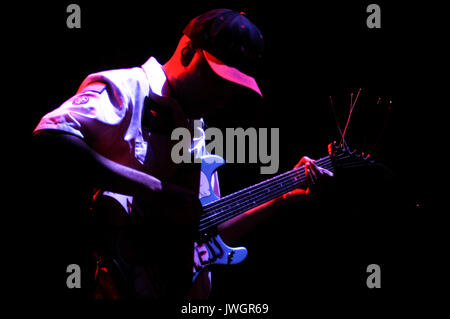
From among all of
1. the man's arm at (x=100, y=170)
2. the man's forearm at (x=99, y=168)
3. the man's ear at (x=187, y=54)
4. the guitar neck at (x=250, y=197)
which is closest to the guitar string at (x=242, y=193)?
the guitar neck at (x=250, y=197)

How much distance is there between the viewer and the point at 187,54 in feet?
5.23

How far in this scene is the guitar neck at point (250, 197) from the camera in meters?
1.60

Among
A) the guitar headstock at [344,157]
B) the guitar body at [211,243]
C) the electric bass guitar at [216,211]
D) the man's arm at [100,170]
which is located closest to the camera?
the man's arm at [100,170]

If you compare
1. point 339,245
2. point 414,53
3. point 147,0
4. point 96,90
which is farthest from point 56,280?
point 414,53

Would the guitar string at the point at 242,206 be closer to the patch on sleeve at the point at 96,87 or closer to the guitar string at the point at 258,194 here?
the guitar string at the point at 258,194

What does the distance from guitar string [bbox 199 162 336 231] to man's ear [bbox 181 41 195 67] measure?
0.78 meters

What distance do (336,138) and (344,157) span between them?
372 mm

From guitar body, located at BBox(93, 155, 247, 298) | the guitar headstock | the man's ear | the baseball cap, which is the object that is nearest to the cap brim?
the baseball cap

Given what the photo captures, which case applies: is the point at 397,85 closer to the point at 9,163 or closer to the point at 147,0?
the point at 147,0

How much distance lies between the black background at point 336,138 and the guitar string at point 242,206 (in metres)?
0.69

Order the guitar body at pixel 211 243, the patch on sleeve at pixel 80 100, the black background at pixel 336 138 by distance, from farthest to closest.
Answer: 1. the black background at pixel 336 138
2. the guitar body at pixel 211 243
3. the patch on sleeve at pixel 80 100

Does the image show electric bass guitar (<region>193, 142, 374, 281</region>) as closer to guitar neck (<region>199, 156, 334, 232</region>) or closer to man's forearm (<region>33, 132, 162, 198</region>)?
guitar neck (<region>199, 156, 334, 232</region>)

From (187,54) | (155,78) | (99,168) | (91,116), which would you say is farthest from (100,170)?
(187,54)

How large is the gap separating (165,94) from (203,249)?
789 millimetres
